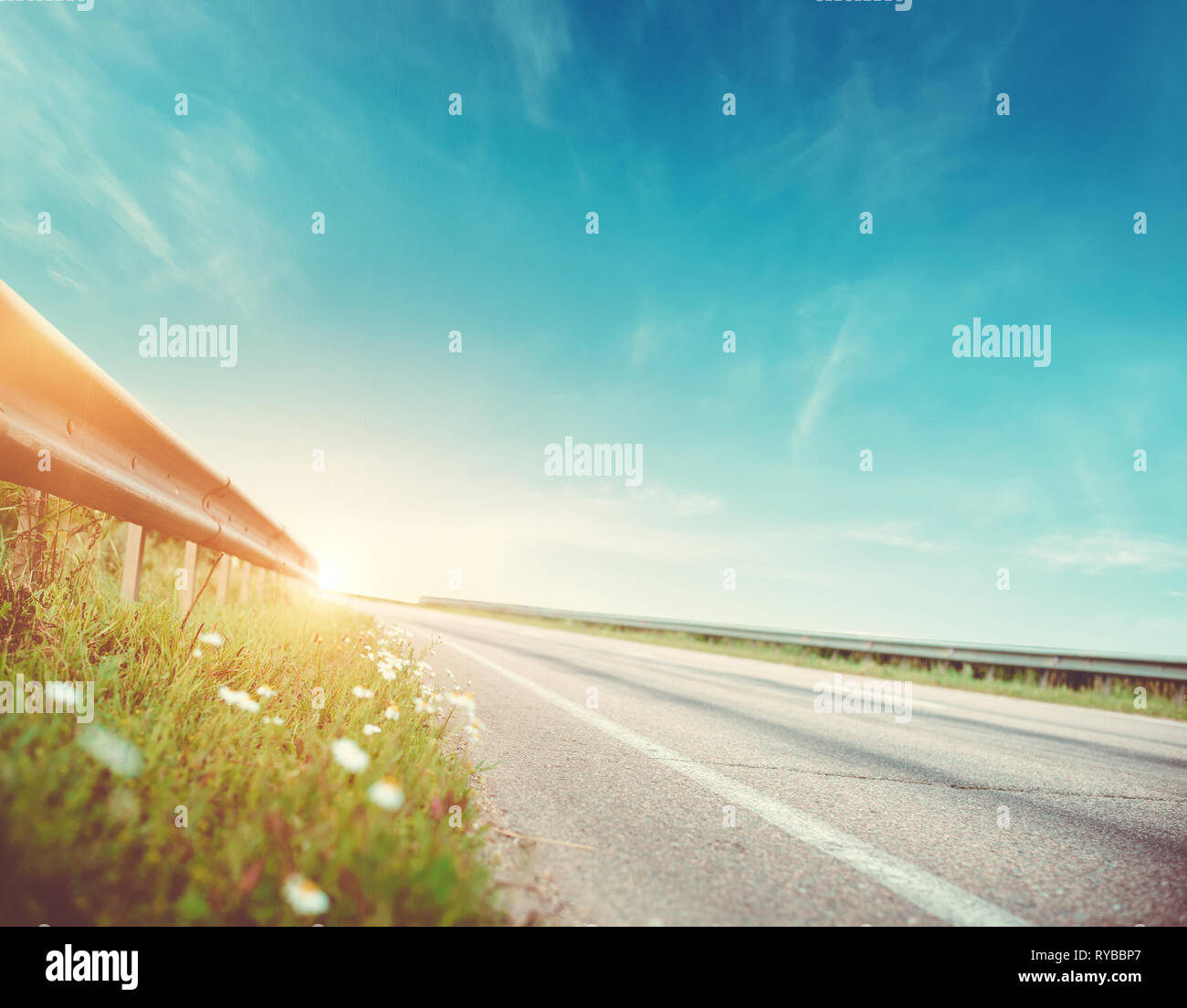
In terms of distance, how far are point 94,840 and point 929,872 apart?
2.59 meters

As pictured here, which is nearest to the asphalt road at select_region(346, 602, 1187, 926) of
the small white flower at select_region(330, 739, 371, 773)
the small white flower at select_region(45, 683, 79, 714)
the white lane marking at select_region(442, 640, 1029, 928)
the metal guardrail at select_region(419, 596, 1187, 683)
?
the white lane marking at select_region(442, 640, 1029, 928)

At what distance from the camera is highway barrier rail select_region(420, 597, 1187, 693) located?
1076 cm

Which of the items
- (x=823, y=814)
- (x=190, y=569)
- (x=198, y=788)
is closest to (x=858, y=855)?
(x=823, y=814)

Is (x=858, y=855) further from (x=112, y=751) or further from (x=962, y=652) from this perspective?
(x=962, y=652)

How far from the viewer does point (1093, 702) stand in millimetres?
10250

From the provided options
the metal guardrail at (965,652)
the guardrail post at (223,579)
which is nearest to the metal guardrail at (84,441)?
the guardrail post at (223,579)

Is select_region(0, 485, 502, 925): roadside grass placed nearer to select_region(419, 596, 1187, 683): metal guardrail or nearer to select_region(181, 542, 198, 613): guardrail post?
select_region(181, 542, 198, 613): guardrail post

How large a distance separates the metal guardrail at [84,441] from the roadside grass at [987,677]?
37.2ft

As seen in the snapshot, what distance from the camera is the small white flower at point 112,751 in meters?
1.97

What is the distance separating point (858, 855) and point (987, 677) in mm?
12300

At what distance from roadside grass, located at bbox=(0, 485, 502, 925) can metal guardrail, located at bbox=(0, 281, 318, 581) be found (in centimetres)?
41

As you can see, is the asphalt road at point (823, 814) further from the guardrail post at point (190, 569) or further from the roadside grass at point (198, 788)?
the guardrail post at point (190, 569)
